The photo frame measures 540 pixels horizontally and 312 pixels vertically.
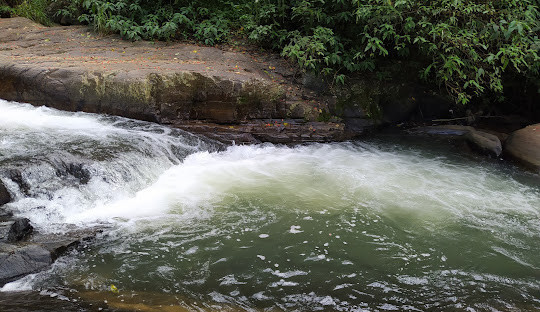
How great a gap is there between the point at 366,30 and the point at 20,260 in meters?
7.57

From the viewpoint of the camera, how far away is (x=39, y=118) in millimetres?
7445

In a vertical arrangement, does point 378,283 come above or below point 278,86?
below

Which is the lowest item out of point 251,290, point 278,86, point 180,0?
point 251,290

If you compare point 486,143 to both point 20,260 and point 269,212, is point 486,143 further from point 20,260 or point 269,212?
point 20,260

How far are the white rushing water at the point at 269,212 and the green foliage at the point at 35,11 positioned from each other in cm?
535

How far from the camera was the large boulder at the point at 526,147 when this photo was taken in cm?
776

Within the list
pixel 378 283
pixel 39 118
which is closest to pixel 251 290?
pixel 378 283

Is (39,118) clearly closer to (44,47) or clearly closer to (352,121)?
(44,47)

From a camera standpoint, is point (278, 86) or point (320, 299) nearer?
point (320, 299)

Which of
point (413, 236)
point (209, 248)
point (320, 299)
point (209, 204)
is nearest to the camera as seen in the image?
point (320, 299)

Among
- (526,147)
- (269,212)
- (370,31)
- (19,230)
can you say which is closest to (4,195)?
(19,230)

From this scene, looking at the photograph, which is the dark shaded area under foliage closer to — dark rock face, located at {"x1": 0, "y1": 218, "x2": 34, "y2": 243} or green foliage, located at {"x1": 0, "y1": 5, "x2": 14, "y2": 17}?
green foliage, located at {"x1": 0, "y1": 5, "x2": 14, "y2": 17}

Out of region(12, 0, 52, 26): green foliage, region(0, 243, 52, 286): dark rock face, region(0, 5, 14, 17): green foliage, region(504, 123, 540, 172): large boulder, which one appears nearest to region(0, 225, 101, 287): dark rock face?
region(0, 243, 52, 286): dark rock face

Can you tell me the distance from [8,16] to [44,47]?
3.69 meters
